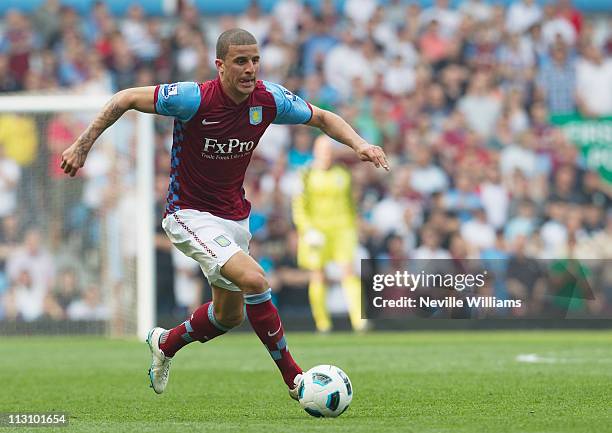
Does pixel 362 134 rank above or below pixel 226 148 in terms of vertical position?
above

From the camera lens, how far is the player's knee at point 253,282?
742cm

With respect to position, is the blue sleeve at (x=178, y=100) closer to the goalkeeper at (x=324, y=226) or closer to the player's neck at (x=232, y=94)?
the player's neck at (x=232, y=94)

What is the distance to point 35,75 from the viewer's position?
19172 millimetres

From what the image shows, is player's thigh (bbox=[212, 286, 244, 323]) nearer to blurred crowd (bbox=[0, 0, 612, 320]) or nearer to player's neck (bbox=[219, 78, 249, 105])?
player's neck (bbox=[219, 78, 249, 105])

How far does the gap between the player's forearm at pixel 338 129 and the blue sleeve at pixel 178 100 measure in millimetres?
826

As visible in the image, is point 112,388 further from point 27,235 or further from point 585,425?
point 27,235

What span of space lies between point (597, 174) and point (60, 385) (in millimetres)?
10333

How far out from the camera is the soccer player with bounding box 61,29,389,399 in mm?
7547

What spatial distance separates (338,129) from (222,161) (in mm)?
742

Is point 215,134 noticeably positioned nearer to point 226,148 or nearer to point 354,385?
point 226,148

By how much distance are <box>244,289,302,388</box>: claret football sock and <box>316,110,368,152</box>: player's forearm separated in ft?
3.45

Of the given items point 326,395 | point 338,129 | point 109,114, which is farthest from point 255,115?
point 326,395

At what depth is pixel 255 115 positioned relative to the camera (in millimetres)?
7859

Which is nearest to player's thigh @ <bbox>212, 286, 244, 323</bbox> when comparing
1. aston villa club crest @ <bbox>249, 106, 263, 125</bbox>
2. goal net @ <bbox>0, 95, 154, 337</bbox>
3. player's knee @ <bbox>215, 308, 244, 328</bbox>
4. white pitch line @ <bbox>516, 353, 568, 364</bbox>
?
player's knee @ <bbox>215, 308, 244, 328</bbox>
